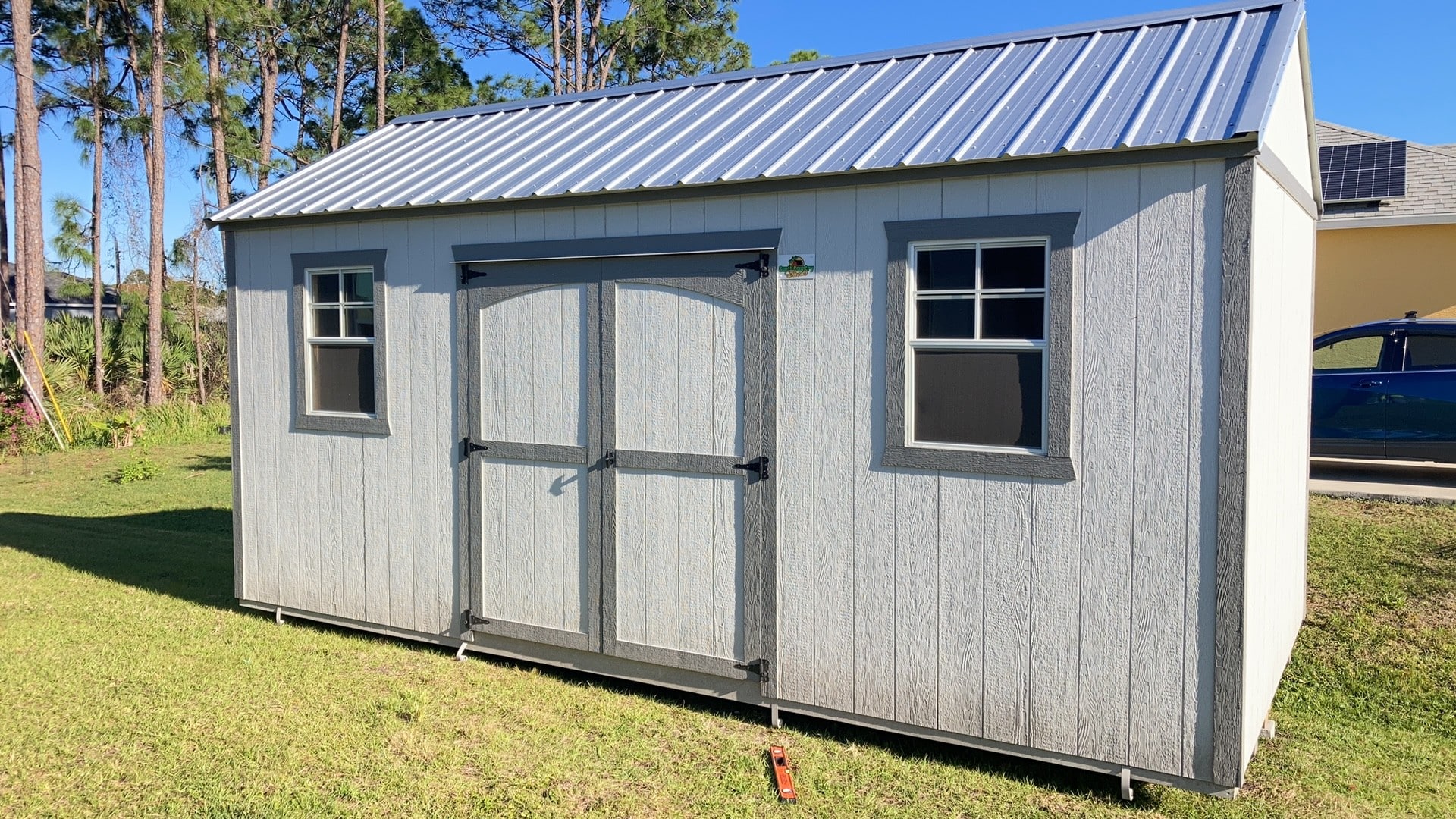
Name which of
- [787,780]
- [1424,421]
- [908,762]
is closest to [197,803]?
[787,780]

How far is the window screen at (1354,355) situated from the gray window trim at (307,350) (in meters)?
8.55

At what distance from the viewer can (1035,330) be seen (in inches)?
173

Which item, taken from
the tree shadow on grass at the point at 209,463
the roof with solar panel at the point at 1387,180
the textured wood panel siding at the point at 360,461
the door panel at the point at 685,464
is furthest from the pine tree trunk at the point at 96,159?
the roof with solar panel at the point at 1387,180

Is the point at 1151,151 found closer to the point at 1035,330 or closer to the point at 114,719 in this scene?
the point at 1035,330

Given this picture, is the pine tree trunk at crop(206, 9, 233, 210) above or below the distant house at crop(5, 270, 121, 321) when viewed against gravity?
above

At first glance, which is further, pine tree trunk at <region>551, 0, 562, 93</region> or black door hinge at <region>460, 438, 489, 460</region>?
pine tree trunk at <region>551, 0, 562, 93</region>

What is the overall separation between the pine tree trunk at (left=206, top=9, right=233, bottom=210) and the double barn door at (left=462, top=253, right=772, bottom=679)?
1570 cm

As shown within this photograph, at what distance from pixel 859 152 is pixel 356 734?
349cm

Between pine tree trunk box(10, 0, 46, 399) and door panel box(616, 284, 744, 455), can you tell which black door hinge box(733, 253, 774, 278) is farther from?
pine tree trunk box(10, 0, 46, 399)

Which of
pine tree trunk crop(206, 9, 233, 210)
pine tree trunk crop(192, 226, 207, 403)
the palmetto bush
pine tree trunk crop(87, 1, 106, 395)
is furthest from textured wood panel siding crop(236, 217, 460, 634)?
pine tree trunk crop(87, 1, 106, 395)

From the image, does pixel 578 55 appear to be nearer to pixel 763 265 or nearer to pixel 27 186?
pixel 27 186

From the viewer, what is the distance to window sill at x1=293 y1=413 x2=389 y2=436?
6.30 m

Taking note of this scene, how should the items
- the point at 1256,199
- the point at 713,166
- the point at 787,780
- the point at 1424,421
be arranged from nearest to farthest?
the point at 1256,199
the point at 787,780
the point at 713,166
the point at 1424,421

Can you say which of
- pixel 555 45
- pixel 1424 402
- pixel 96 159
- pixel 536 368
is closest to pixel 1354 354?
pixel 1424 402
